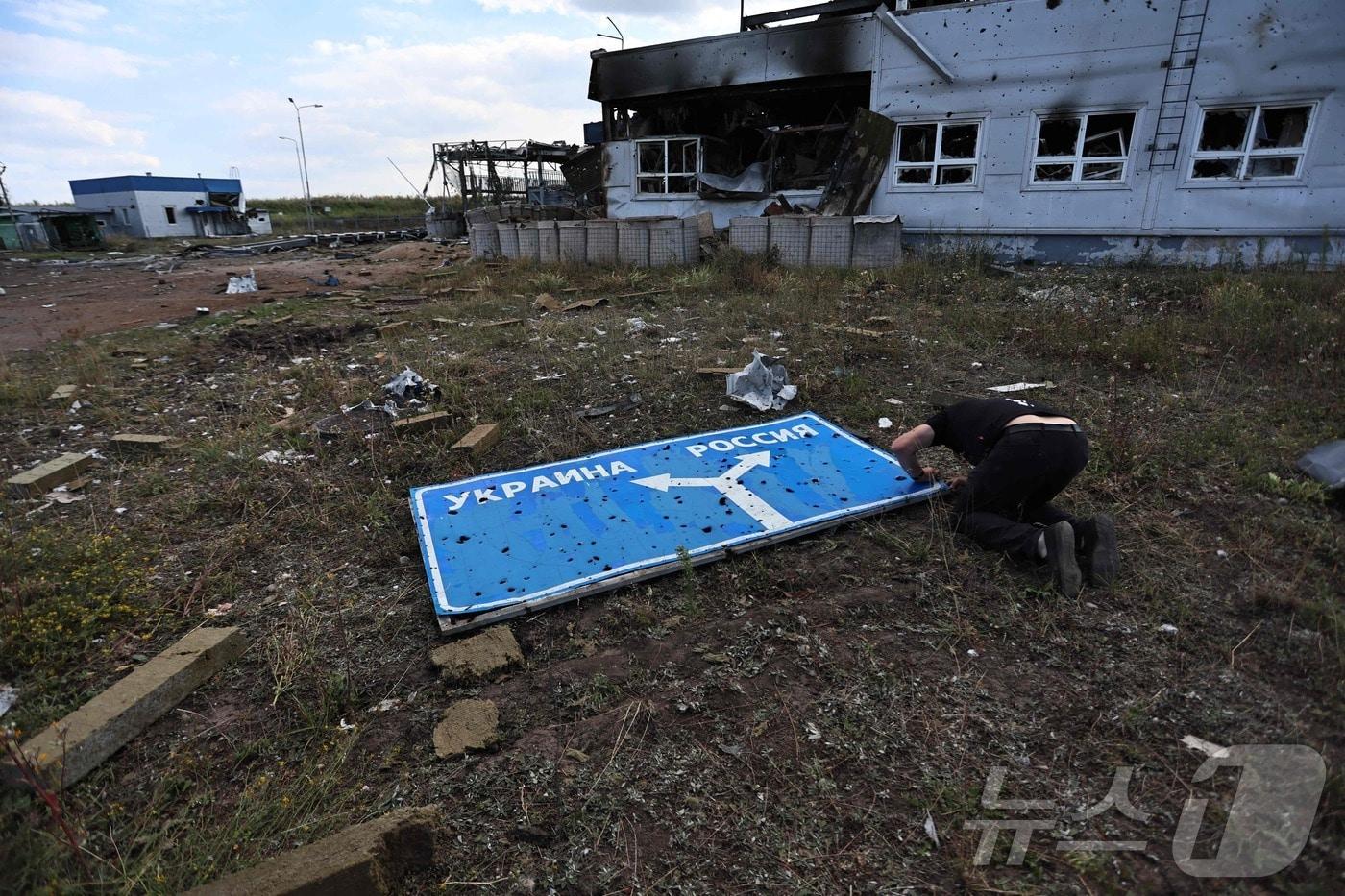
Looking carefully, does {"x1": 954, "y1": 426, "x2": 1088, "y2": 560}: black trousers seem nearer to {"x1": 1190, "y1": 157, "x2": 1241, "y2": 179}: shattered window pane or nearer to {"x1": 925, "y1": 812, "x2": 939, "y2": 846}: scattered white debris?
{"x1": 925, "y1": 812, "x2": 939, "y2": 846}: scattered white debris

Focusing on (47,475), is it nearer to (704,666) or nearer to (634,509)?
(634,509)

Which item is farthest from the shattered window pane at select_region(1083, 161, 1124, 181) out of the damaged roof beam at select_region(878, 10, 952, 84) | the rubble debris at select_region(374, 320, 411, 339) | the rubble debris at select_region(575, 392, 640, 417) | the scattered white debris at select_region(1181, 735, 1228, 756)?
the scattered white debris at select_region(1181, 735, 1228, 756)

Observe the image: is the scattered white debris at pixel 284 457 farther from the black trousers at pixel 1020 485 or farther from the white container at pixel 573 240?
the white container at pixel 573 240

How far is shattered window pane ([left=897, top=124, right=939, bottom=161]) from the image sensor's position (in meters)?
11.0

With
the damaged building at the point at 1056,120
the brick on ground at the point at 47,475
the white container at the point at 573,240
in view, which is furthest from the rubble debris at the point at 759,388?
the damaged building at the point at 1056,120

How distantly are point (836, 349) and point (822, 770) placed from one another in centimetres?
465

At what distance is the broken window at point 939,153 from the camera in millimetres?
10711

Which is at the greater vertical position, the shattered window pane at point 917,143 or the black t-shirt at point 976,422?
the shattered window pane at point 917,143

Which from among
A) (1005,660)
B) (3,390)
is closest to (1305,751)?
(1005,660)

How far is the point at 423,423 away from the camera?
15.1 ft

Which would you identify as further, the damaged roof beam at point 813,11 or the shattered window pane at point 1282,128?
the damaged roof beam at point 813,11

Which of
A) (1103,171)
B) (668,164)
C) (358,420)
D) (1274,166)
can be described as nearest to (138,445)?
(358,420)

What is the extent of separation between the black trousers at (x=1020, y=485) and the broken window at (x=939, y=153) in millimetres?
9559

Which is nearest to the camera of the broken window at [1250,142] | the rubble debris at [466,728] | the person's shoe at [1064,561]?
the rubble debris at [466,728]
